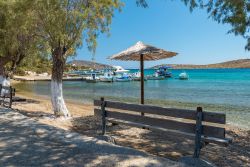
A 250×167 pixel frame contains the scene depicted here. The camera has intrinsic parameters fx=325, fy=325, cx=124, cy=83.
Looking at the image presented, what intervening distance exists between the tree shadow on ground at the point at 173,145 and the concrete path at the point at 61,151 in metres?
1.00

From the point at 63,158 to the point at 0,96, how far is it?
13278 millimetres

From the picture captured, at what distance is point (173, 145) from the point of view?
26.5 ft

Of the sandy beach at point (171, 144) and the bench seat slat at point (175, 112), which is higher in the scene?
the bench seat slat at point (175, 112)

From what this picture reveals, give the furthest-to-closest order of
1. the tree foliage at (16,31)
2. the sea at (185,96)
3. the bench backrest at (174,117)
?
the sea at (185,96) < the tree foliage at (16,31) < the bench backrest at (174,117)

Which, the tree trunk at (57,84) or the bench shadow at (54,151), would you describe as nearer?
the bench shadow at (54,151)

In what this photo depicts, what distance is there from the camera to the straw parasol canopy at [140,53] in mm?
10867

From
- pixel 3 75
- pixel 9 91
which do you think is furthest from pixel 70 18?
pixel 3 75

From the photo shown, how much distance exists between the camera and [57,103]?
1309 cm

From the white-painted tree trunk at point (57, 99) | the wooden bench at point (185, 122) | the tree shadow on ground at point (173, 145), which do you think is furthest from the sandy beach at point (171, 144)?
the white-painted tree trunk at point (57, 99)

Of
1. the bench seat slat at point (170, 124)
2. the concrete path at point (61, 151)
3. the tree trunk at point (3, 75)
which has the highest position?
the tree trunk at point (3, 75)

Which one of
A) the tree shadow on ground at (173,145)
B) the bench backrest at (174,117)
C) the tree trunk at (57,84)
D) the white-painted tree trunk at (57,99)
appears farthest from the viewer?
the white-painted tree trunk at (57,99)

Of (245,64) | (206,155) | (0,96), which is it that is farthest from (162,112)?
(245,64)

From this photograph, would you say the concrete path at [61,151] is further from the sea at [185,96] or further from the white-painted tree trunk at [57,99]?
the sea at [185,96]

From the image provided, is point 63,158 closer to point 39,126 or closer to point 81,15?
point 39,126
